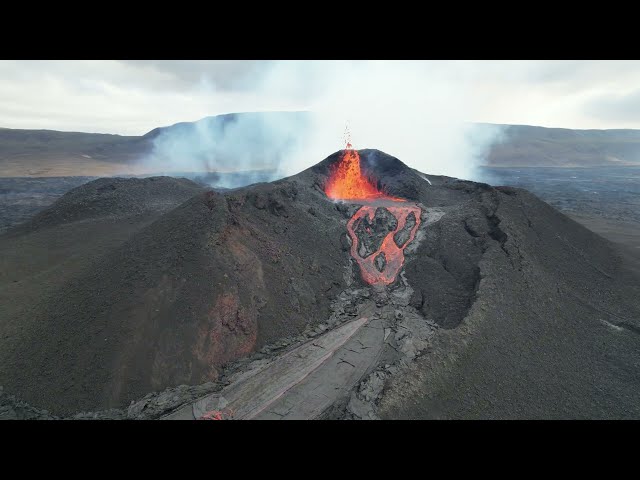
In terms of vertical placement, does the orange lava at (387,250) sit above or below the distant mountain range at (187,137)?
below

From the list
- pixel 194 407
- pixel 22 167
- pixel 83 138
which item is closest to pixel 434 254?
pixel 194 407

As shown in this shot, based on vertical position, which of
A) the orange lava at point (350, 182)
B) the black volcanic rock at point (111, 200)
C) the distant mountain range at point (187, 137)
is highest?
the distant mountain range at point (187, 137)

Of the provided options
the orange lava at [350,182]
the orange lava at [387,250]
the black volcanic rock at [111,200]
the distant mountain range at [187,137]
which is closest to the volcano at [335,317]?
the orange lava at [387,250]

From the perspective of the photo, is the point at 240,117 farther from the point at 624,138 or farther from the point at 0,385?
the point at 624,138

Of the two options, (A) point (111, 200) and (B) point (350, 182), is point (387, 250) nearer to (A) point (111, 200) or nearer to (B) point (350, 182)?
(B) point (350, 182)

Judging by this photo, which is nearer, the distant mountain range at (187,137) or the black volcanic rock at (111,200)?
the black volcanic rock at (111,200)

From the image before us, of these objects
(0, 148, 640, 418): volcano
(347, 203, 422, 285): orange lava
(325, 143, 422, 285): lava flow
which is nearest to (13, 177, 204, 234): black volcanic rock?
(0, 148, 640, 418): volcano

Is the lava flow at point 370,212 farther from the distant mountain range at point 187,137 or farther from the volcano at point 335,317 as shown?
the distant mountain range at point 187,137
